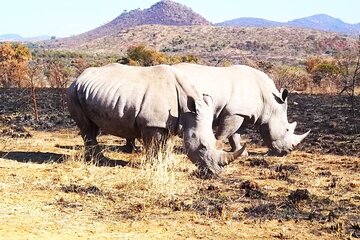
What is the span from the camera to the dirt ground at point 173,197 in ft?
21.7

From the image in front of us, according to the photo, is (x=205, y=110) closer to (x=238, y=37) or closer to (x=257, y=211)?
(x=257, y=211)

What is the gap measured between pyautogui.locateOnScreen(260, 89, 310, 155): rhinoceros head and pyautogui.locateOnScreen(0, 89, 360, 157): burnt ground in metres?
1.23

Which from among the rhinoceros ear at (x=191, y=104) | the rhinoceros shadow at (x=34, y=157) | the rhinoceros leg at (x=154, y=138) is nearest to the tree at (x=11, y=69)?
the rhinoceros shadow at (x=34, y=157)

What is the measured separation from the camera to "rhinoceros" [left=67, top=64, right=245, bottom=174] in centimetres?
919

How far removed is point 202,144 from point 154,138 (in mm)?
865

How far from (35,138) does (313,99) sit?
52.4 feet

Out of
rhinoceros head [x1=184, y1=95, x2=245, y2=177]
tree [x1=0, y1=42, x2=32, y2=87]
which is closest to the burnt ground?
rhinoceros head [x1=184, y1=95, x2=245, y2=177]

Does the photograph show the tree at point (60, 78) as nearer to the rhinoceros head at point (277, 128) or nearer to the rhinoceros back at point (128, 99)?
the rhinoceros back at point (128, 99)

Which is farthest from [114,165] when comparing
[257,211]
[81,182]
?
[257,211]

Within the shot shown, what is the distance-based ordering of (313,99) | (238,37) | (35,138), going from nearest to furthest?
(35,138) < (313,99) < (238,37)

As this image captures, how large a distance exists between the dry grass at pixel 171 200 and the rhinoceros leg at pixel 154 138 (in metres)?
0.27

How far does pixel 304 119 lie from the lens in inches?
734

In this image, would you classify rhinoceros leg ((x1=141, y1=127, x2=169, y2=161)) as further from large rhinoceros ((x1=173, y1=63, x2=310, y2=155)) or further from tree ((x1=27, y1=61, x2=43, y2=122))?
tree ((x1=27, y1=61, x2=43, y2=122))

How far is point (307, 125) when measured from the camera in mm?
17250
